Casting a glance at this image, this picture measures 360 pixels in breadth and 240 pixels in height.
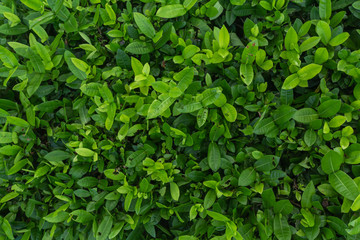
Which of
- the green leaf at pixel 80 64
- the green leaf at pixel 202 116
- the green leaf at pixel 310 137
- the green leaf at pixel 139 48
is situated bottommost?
the green leaf at pixel 310 137

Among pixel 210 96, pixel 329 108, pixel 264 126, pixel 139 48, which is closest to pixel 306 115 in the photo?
pixel 329 108

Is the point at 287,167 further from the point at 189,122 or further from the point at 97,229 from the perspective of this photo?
the point at 97,229

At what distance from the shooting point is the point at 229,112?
1805mm

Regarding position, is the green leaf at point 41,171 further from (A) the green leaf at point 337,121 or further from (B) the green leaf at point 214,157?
(A) the green leaf at point 337,121

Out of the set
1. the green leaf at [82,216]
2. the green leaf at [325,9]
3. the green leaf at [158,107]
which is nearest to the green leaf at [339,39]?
the green leaf at [325,9]

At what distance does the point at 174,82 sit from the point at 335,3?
112 centimetres

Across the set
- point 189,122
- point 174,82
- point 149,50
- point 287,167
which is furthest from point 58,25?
point 287,167

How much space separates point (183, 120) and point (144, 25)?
62 cm

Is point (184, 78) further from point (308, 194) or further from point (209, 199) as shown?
point (308, 194)

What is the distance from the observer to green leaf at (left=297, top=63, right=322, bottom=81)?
1.71 m

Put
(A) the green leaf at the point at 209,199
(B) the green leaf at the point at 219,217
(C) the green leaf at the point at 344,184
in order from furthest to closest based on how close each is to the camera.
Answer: (A) the green leaf at the point at 209,199 < (B) the green leaf at the point at 219,217 < (C) the green leaf at the point at 344,184

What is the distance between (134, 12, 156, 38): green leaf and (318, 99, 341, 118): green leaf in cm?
107

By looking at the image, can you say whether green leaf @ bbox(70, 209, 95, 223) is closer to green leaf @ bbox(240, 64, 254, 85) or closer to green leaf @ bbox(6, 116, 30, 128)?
green leaf @ bbox(6, 116, 30, 128)

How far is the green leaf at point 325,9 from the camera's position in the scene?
5.94ft
